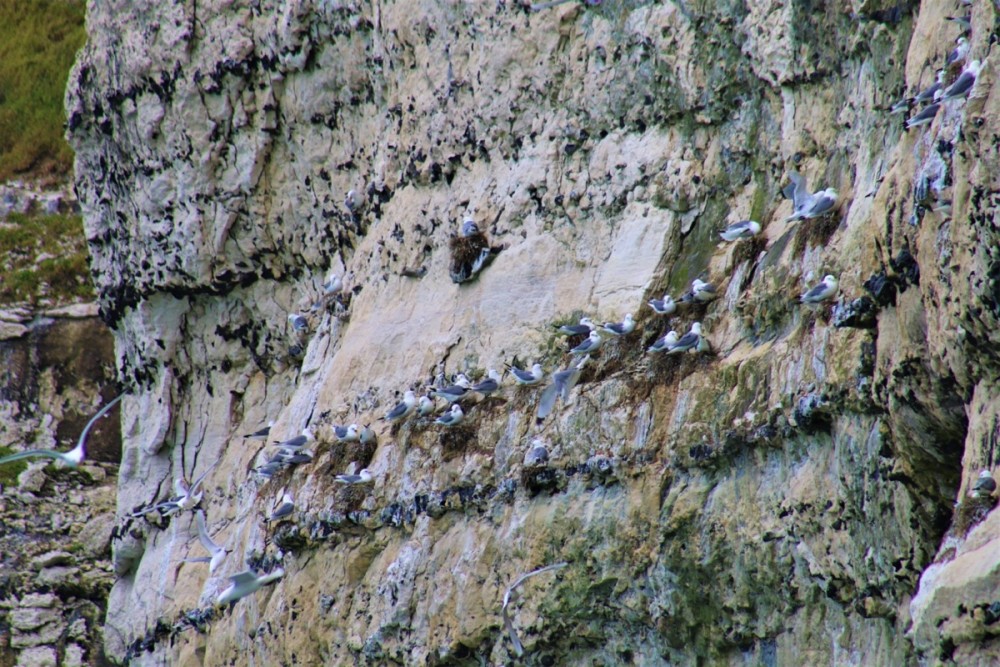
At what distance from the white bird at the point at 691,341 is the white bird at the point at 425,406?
3.14 meters

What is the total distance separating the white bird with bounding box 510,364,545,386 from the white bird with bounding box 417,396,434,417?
1176 mm

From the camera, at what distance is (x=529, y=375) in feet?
40.9

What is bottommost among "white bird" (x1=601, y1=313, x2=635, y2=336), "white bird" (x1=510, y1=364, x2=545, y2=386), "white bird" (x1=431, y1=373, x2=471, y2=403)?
"white bird" (x1=431, y1=373, x2=471, y2=403)

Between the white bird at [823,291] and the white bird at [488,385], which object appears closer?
the white bird at [823,291]

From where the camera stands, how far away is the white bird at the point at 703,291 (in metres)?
11.3

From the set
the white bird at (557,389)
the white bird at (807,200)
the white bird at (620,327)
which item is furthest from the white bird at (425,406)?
the white bird at (807,200)

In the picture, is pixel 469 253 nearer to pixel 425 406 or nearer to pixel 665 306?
pixel 425 406

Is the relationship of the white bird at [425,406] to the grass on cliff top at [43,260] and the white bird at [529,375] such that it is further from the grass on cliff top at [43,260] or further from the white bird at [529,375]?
the grass on cliff top at [43,260]

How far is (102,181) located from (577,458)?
37.0 ft

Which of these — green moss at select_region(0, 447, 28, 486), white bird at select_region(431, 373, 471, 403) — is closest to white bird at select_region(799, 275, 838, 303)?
white bird at select_region(431, 373, 471, 403)

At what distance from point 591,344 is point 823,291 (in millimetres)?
2695

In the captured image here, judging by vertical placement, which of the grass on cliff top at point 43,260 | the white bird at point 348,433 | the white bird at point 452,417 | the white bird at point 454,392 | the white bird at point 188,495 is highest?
the white bird at point 454,392

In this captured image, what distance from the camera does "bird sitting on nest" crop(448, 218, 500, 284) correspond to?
539 inches

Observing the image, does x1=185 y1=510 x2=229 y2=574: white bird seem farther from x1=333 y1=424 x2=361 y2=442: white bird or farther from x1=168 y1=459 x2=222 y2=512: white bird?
x1=168 y1=459 x2=222 y2=512: white bird
